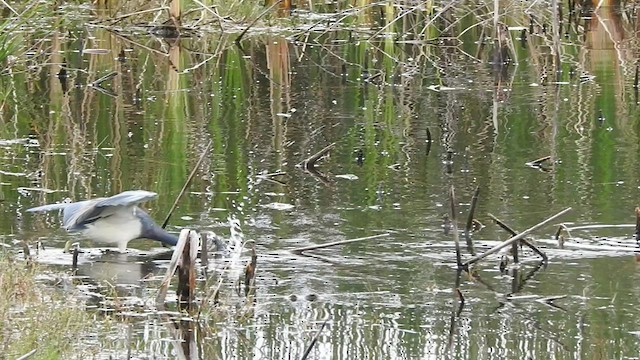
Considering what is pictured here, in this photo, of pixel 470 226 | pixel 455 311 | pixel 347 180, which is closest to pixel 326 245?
pixel 470 226

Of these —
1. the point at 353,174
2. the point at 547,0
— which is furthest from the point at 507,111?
the point at 547,0

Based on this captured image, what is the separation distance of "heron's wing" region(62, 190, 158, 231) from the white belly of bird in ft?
0.15

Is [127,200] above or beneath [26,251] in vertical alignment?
above

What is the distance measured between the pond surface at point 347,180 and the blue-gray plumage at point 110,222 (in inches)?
4.7

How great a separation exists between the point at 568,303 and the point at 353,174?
288cm

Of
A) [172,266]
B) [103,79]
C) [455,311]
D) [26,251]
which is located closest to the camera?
[172,266]

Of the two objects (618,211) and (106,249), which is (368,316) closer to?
(106,249)

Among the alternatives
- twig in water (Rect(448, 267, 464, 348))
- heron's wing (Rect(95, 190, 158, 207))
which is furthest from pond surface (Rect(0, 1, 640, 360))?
heron's wing (Rect(95, 190, 158, 207))

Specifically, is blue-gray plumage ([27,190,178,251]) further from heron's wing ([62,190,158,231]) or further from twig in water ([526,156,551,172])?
twig in water ([526,156,551,172])

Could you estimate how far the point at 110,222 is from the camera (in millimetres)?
6133

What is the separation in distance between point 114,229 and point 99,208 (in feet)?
0.73

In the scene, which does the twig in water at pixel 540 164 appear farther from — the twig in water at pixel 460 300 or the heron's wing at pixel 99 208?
the heron's wing at pixel 99 208

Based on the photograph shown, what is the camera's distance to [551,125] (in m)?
9.80

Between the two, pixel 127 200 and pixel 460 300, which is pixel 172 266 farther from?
pixel 460 300
